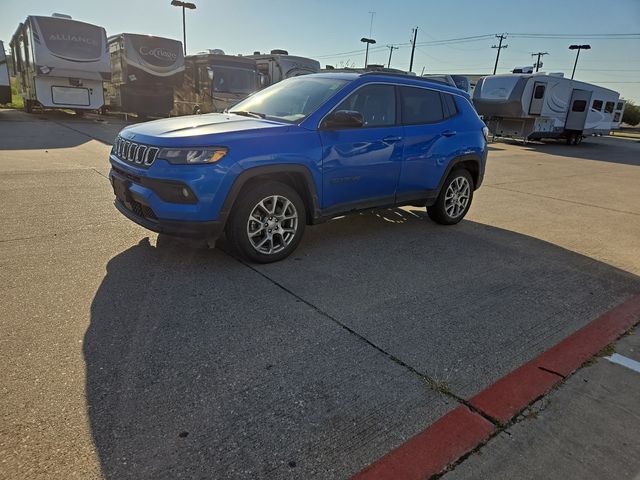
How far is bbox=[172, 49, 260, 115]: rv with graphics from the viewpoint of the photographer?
55.2ft

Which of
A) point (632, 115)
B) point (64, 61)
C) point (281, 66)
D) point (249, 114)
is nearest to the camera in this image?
point (249, 114)

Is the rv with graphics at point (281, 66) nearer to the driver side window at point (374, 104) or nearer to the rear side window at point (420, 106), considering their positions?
the rear side window at point (420, 106)

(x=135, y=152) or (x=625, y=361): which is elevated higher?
(x=135, y=152)

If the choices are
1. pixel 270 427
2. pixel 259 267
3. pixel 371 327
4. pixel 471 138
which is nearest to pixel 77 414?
pixel 270 427

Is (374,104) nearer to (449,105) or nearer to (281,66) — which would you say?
(449,105)

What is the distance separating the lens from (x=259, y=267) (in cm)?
429

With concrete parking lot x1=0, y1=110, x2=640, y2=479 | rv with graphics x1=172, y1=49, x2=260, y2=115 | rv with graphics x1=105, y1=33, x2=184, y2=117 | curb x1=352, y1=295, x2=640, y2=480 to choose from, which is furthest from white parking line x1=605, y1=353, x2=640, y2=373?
rv with graphics x1=105, y1=33, x2=184, y2=117

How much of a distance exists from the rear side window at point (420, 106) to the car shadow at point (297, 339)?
1488 millimetres

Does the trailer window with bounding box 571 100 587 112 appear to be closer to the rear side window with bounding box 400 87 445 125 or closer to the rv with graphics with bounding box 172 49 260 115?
the rv with graphics with bounding box 172 49 260 115

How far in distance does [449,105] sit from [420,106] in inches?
24.4

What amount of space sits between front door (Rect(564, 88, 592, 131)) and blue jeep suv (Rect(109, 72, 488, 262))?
1993 cm

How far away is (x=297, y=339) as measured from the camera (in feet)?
10.2

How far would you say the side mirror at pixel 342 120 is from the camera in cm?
437

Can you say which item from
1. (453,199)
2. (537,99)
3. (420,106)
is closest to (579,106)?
(537,99)
